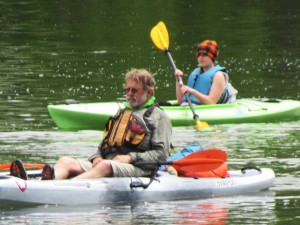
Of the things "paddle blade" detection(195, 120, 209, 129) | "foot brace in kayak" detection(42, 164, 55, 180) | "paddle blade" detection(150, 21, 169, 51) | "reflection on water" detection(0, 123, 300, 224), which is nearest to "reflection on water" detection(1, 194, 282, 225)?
"reflection on water" detection(0, 123, 300, 224)

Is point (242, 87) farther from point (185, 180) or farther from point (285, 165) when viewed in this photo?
point (185, 180)

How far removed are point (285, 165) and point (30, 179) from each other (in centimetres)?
281

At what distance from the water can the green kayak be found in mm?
180

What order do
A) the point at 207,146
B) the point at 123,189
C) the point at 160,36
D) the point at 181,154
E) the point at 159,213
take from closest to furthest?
the point at 159,213 → the point at 123,189 → the point at 181,154 → the point at 207,146 → the point at 160,36

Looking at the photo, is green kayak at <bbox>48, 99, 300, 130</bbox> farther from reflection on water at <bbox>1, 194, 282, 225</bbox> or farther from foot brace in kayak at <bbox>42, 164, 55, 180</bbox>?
foot brace in kayak at <bbox>42, 164, 55, 180</bbox>

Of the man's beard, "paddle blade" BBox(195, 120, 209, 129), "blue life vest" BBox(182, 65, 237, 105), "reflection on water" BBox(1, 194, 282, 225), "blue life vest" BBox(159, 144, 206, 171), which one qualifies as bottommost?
"reflection on water" BBox(1, 194, 282, 225)

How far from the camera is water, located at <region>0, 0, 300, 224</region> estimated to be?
9297 millimetres

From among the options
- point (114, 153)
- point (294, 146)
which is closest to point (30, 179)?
point (114, 153)

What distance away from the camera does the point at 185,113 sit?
14055 millimetres

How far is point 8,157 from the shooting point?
11.7 m

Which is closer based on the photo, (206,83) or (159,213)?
(159,213)

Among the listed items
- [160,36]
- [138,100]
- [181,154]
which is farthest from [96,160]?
[160,36]

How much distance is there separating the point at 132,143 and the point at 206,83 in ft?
15.5

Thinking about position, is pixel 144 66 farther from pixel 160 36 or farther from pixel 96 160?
pixel 96 160
